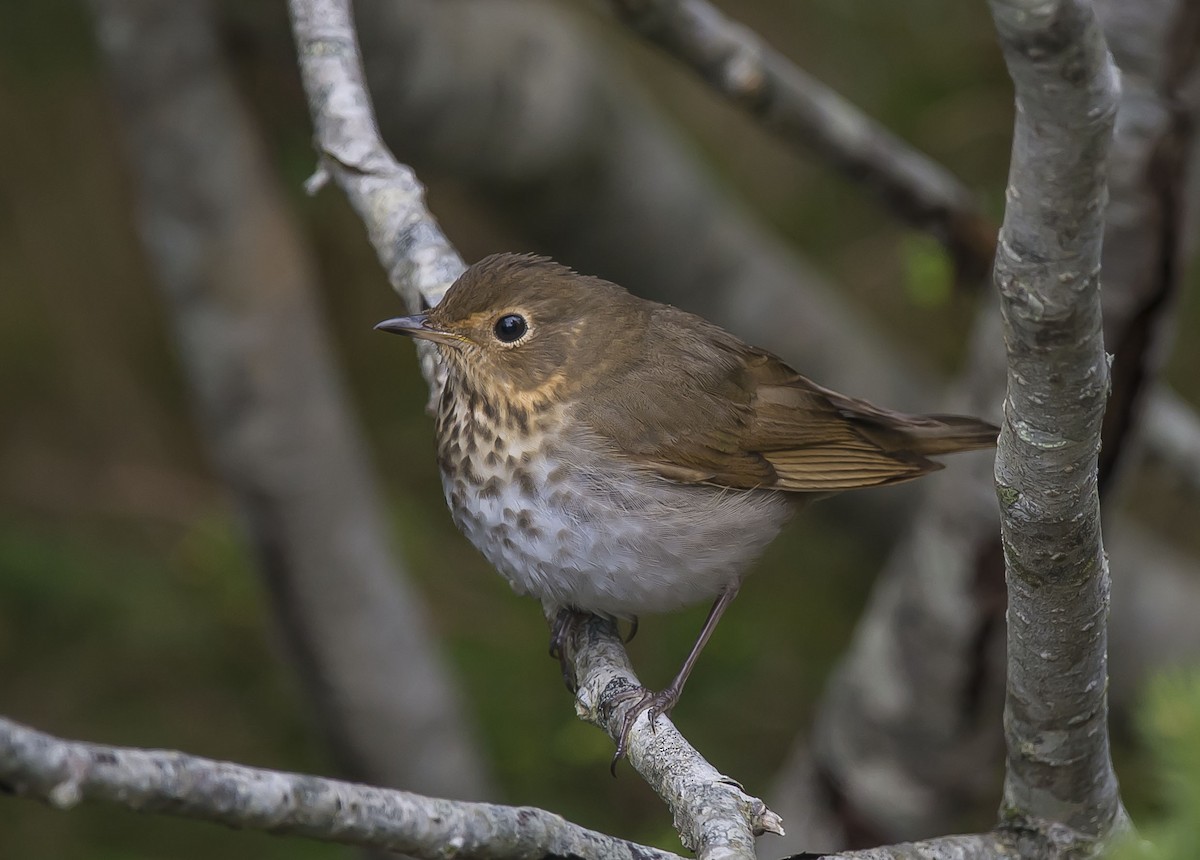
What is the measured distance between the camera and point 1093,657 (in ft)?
7.16

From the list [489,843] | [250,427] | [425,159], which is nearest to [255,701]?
[250,427]

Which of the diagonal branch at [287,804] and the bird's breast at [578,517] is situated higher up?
the bird's breast at [578,517]

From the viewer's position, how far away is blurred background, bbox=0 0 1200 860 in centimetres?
461

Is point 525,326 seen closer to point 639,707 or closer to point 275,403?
point 639,707

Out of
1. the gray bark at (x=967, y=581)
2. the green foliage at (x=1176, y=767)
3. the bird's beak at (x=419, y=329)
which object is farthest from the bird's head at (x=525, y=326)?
the green foliage at (x=1176, y=767)

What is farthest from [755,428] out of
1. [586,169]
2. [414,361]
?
[414,361]

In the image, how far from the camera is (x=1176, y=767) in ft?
4.39

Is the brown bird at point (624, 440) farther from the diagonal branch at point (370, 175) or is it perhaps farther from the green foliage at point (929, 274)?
the green foliage at point (929, 274)

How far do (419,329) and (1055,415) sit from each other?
1715 millimetres

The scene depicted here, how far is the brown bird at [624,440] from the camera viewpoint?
3059 millimetres

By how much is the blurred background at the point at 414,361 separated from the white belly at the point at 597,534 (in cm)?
87

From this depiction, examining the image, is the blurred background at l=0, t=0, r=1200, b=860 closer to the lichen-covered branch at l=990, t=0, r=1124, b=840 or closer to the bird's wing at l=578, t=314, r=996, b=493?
the bird's wing at l=578, t=314, r=996, b=493

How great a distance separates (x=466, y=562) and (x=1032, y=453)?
3.97 meters

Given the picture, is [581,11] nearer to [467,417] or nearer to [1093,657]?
[467,417]
